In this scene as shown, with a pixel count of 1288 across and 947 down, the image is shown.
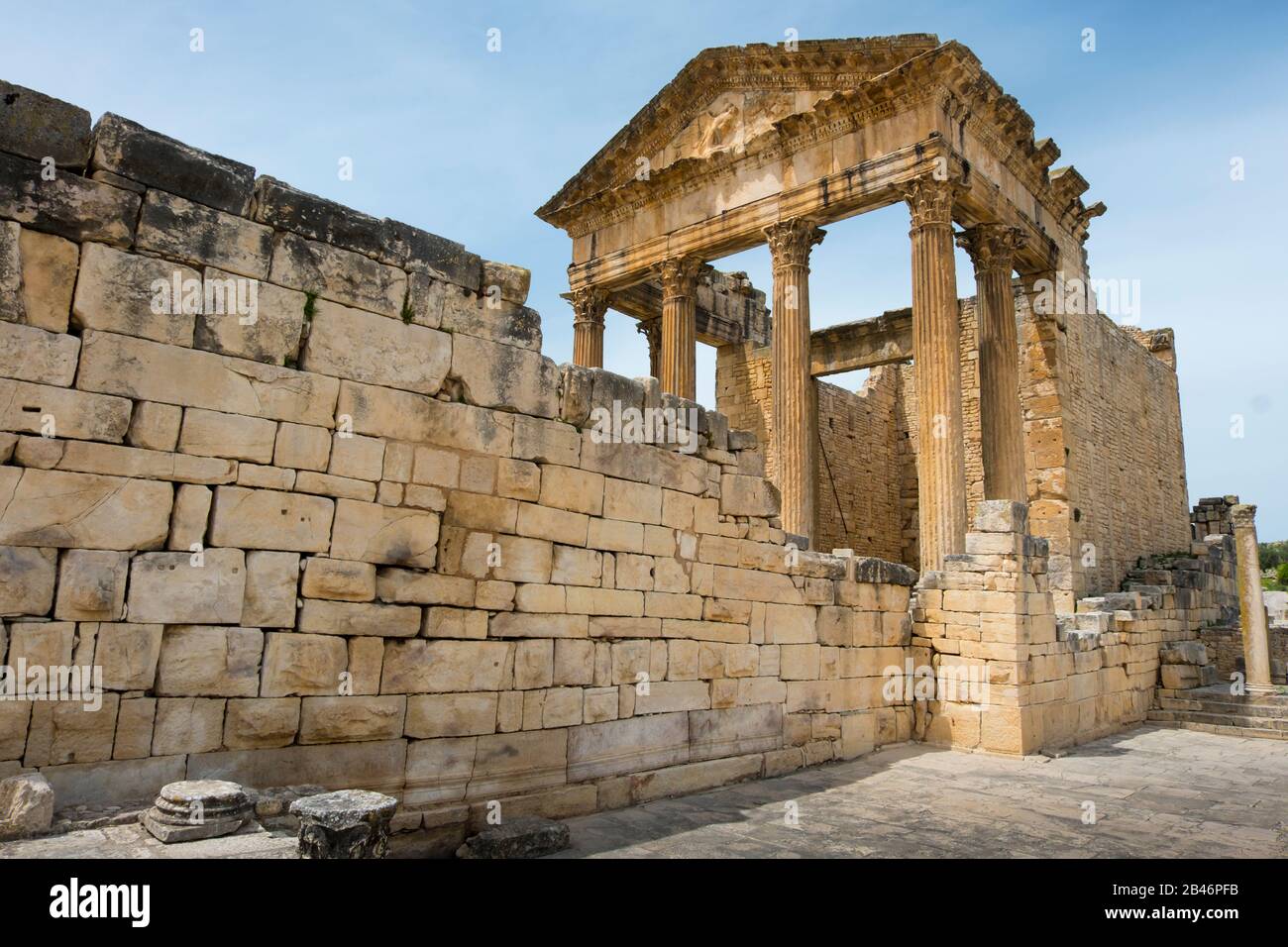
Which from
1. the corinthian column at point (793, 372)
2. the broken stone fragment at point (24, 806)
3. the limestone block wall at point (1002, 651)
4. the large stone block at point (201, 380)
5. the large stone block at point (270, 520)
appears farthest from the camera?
the corinthian column at point (793, 372)

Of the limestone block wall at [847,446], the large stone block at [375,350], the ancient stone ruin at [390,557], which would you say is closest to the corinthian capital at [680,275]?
the limestone block wall at [847,446]

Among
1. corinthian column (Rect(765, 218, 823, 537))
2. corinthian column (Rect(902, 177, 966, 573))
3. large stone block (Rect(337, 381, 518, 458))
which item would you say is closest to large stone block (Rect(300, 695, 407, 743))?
large stone block (Rect(337, 381, 518, 458))

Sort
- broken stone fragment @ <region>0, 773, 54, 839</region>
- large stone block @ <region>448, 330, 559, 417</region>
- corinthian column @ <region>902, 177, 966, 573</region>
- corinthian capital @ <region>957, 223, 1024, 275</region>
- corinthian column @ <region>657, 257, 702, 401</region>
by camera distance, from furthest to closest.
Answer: corinthian column @ <region>657, 257, 702, 401</region>
corinthian capital @ <region>957, 223, 1024, 275</region>
corinthian column @ <region>902, 177, 966, 573</region>
large stone block @ <region>448, 330, 559, 417</region>
broken stone fragment @ <region>0, 773, 54, 839</region>

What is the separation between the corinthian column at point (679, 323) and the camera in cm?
1633

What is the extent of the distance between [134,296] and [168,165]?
28.5 inches

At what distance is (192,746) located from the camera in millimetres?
4211

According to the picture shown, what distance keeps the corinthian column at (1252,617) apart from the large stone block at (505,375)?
12749 millimetres

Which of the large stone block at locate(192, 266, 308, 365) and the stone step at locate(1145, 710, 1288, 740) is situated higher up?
the large stone block at locate(192, 266, 308, 365)

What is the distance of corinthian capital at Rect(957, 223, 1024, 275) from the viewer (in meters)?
14.5

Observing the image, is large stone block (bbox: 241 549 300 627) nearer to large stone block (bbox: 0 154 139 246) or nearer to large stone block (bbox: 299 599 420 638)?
large stone block (bbox: 299 599 420 638)

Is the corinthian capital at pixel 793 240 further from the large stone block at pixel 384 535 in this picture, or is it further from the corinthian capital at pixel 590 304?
the large stone block at pixel 384 535

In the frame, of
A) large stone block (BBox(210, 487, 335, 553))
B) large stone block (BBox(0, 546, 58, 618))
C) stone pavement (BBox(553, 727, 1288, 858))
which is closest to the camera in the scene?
large stone block (BBox(0, 546, 58, 618))

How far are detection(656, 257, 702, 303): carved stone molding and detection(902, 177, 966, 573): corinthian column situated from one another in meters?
4.46

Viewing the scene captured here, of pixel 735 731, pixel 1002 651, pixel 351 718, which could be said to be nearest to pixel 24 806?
pixel 351 718
